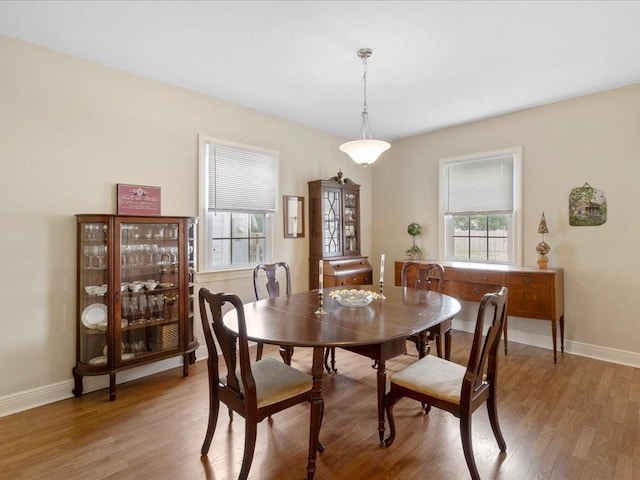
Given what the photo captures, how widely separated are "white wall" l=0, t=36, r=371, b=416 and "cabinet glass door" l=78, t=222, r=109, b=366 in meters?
0.10

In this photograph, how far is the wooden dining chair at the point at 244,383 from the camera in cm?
170

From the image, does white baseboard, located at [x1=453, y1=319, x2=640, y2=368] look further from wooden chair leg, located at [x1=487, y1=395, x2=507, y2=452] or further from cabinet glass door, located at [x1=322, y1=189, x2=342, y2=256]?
cabinet glass door, located at [x1=322, y1=189, x2=342, y2=256]

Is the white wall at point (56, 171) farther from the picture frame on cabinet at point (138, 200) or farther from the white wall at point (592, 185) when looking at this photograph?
the white wall at point (592, 185)

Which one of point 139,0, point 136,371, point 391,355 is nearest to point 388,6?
point 139,0

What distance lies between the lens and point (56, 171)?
2.69m

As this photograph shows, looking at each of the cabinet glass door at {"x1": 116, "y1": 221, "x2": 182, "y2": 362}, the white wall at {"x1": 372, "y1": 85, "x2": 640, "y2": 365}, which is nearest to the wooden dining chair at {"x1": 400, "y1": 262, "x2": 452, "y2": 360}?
the white wall at {"x1": 372, "y1": 85, "x2": 640, "y2": 365}

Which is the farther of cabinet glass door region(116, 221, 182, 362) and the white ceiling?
cabinet glass door region(116, 221, 182, 362)

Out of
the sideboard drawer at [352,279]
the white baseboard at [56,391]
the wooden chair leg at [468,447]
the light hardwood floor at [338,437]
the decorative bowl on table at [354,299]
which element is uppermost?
the decorative bowl on table at [354,299]

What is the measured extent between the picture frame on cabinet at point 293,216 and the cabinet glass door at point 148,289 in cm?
149

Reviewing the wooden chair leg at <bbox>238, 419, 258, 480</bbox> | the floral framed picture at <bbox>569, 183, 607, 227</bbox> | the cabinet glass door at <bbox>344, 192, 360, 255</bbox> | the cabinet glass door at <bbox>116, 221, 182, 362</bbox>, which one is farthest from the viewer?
the cabinet glass door at <bbox>344, 192, 360, 255</bbox>

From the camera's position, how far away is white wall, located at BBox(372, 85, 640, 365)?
3340 mm

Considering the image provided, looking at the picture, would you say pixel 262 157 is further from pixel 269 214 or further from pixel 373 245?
pixel 373 245

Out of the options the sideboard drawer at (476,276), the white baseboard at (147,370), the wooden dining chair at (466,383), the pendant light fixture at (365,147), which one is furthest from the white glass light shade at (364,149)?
the white baseboard at (147,370)

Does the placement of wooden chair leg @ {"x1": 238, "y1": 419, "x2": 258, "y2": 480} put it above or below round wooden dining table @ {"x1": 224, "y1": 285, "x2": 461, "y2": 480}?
below
